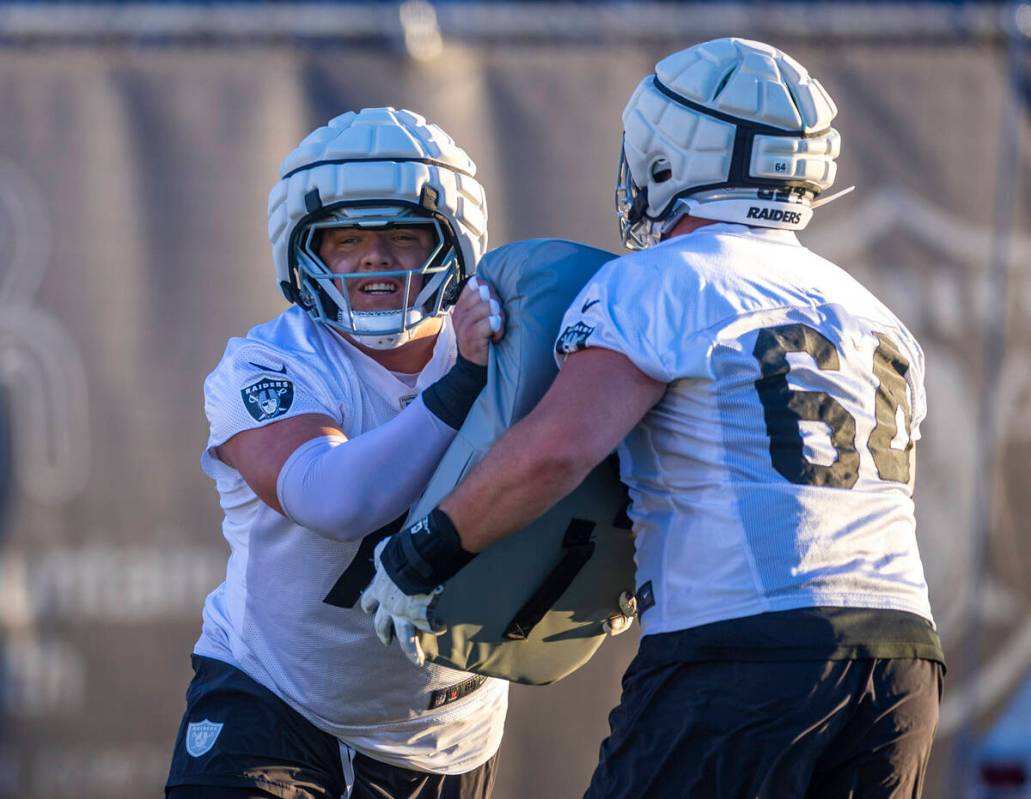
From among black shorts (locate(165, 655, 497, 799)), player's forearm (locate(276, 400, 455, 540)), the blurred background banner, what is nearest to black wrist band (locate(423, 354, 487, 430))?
player's forearm (locate(276, 400, 455, 540))

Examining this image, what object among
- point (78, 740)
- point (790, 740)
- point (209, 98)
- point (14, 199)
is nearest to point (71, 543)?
point (78, 740)

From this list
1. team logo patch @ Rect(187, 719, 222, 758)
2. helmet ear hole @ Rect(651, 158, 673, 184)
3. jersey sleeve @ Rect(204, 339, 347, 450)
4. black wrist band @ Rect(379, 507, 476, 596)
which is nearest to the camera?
black wrist band @ Rect(379, 507, 476, 596)

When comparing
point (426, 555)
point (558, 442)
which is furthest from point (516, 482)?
point (426, 555)

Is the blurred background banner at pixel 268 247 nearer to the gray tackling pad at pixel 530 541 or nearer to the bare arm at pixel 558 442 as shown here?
the gray tackling pad at pixel 530 541

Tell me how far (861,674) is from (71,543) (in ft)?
9.84

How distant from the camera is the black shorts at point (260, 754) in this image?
2766 millimetres

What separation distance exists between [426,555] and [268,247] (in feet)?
8.26

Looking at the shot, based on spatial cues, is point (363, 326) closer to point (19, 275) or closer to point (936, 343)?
point (19, 275)

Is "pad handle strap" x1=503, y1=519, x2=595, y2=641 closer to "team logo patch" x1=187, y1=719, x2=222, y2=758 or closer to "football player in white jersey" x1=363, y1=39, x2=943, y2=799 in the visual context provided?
"football player in white jersey" x1=363, y1=39, x2=943, y2=799

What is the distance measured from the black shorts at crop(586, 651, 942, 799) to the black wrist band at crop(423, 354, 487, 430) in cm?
59

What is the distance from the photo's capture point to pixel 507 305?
8.45ft

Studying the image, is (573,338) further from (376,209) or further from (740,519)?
(376,209)

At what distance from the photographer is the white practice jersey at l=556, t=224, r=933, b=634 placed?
2.29 meters

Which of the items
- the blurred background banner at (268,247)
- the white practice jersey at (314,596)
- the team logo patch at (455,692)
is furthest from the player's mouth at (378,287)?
the blurred background banner at (268,247)
